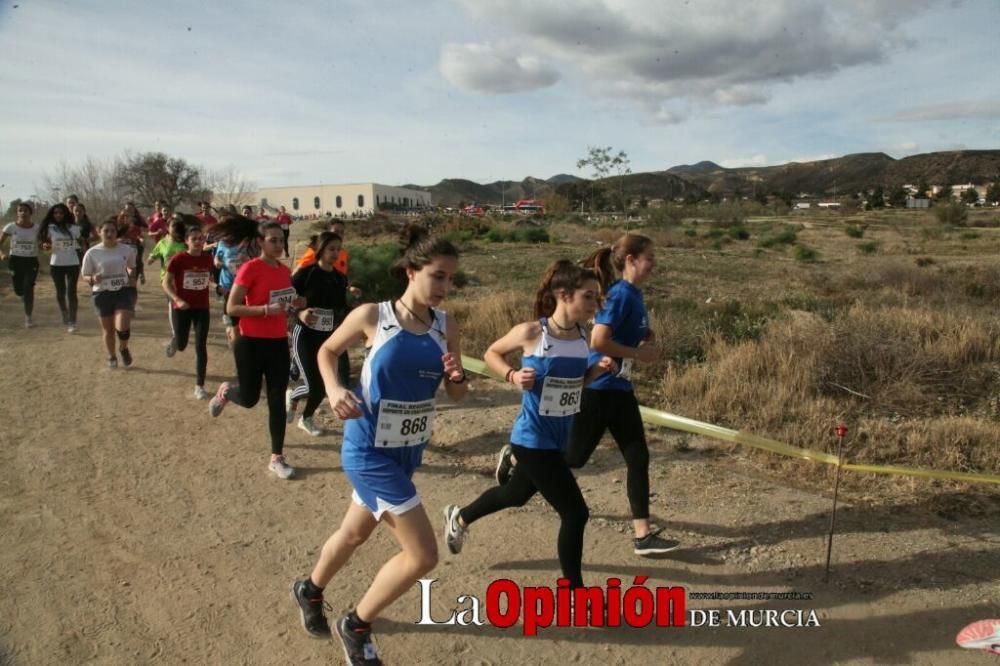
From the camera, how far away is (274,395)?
18.5 ft

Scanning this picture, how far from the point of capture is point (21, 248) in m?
10.4

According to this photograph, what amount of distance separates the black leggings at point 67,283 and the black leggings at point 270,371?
6387 millimetres

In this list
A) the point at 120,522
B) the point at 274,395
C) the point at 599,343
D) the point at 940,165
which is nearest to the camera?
the point at 599,343

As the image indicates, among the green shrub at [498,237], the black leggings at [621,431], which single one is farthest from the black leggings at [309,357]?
the green shrub at [498,237]

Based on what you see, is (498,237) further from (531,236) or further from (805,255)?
(805,255)

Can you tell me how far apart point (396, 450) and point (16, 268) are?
9.89 metres

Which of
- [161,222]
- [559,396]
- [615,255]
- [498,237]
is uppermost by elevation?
[161,222]

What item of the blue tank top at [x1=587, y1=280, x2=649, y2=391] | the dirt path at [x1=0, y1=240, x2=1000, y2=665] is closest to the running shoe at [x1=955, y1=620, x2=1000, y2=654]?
the dirt path at [x1=0, y1=240, x2=1000, y2=665]

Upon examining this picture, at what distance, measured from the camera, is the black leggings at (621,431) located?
439cm

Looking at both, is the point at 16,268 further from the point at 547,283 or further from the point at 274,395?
the point at 547,283

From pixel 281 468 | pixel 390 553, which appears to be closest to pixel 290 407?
pixel 281 468

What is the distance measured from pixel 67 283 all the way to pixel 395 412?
10340mm

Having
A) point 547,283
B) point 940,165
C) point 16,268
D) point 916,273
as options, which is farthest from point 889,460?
point 940,165

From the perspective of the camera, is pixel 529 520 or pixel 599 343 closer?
pixel 599 343
